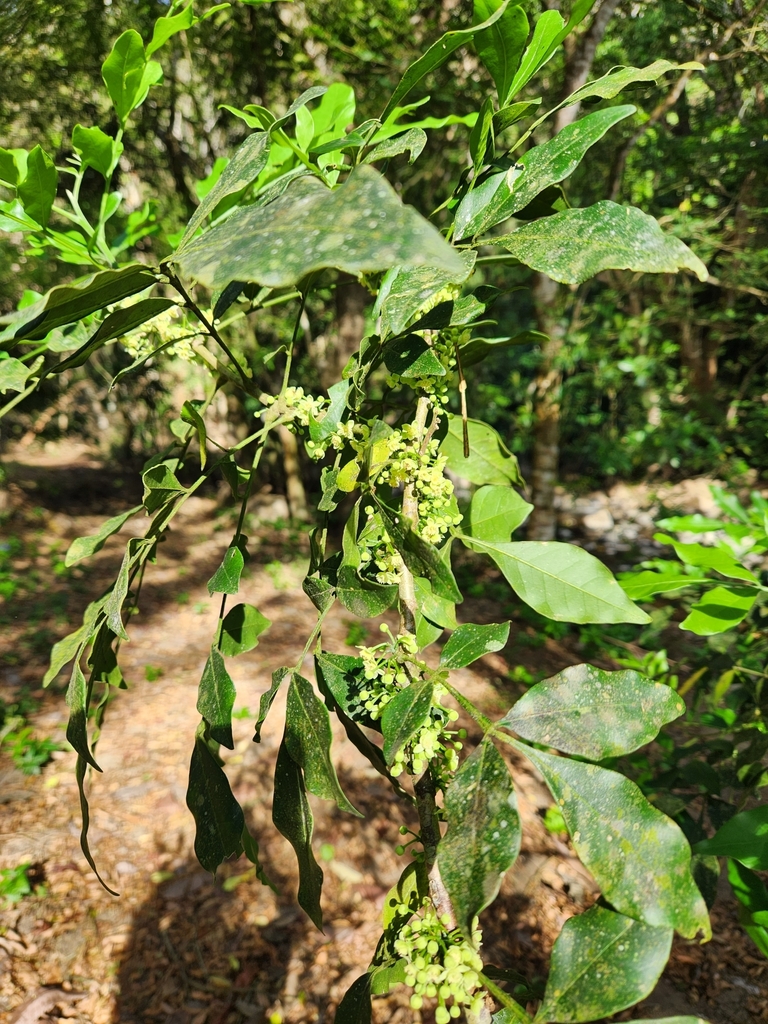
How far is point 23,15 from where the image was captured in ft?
8.31

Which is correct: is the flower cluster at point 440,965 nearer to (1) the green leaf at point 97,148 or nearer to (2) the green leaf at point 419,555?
(2) the green leaf at point 419,555

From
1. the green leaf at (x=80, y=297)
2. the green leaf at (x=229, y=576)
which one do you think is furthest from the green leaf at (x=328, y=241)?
the green leaf at (x=229, y=576)

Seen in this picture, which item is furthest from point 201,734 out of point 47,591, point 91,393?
point 91,393

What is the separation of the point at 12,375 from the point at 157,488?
0.45ft

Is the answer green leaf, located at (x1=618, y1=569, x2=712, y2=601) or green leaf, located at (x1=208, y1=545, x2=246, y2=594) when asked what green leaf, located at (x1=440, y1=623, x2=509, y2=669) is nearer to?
green leaf, located at (x1=208, y1=545, x2=246, y2=594)

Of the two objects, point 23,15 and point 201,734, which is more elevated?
point 23,15

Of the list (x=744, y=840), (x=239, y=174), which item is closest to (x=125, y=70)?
(x=239, y=174)

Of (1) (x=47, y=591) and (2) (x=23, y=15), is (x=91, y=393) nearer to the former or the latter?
(1) (x=47, y=591)

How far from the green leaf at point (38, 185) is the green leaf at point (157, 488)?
0.23 metres

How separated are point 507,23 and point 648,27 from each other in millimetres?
3087

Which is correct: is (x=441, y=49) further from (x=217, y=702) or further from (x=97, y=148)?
(x=217, y=702)

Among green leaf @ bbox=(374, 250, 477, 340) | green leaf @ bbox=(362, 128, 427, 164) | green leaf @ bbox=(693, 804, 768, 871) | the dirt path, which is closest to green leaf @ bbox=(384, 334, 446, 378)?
green leaf @ bbox=(374, 250, 477, 340)

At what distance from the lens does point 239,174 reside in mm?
401

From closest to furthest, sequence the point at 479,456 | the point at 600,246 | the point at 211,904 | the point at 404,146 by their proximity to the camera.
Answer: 1. the point at 600,246
2. the point at 404,146
3. the point at 479,456
4. the point at 211,904
